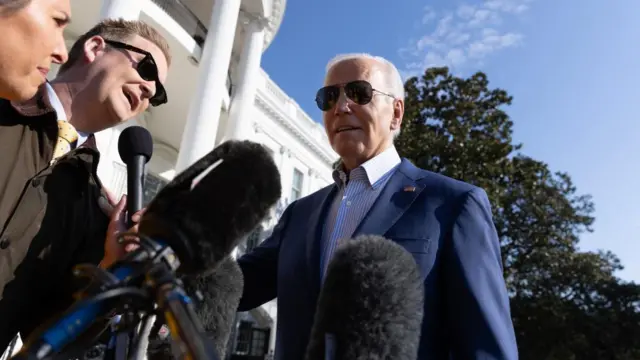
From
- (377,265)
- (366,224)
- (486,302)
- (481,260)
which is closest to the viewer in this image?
(377,265)

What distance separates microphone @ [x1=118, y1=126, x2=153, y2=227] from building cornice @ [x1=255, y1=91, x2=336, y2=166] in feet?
64.5

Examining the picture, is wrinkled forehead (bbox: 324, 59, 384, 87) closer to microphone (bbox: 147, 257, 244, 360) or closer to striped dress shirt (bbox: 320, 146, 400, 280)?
striped dress shirt (bbox: 320, 146, 400, 280)

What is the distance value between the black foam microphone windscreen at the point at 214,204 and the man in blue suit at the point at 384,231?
35.3 inches

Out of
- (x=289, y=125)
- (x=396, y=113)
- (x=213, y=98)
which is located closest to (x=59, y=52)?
(x=396, y=113)

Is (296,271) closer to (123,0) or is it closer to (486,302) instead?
(486,302)

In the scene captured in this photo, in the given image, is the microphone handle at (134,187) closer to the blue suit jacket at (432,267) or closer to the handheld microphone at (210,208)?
the handheld microphone at (210,208)

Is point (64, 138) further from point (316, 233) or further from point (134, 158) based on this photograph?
point (316, 233)

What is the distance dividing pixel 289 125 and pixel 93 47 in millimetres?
21473

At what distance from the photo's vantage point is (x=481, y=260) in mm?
1737

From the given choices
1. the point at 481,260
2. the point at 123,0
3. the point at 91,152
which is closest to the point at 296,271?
the point at 481,260

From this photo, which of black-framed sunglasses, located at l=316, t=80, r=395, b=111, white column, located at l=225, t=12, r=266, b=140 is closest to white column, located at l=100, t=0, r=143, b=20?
white column, located at l=225, t=12, r=266, b=140

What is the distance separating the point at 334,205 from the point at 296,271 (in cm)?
44

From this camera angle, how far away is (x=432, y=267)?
1776 mm

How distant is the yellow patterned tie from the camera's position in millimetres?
1810
